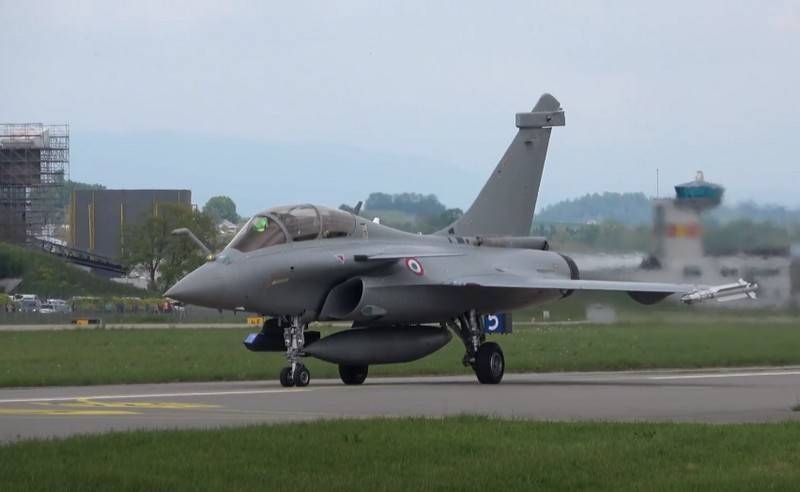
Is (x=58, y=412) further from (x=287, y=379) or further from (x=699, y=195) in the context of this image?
(x=699, y=195)

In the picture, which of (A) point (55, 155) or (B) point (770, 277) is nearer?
(B) point (770, 277)

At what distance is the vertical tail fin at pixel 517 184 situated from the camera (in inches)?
A: 951

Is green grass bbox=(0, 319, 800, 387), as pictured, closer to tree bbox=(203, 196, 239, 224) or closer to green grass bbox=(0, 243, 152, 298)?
green grass bbox=(0, 243, 152, 298)

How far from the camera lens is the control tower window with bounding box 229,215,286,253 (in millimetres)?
19781

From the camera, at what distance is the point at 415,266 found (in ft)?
69.4

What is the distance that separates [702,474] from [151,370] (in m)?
16.3

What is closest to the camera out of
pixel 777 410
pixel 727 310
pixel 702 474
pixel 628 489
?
pixel 628 489

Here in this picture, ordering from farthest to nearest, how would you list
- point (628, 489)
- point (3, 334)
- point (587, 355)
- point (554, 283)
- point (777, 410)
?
point (3, 334), point (587, 355), point (554, 283), point (777, 410), point (628, 489)

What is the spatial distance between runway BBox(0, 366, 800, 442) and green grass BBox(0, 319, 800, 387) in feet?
7.22

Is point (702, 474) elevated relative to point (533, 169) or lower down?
lower down

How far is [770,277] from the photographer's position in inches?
1012

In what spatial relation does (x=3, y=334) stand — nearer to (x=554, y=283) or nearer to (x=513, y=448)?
(x=554, y=283)

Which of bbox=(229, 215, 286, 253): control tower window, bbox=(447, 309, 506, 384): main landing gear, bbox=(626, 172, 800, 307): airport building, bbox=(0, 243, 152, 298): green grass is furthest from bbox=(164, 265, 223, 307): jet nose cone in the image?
bbox=(0, 243, 152, 298): green grass

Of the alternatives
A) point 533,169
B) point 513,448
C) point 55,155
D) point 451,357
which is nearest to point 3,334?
point 451,357
